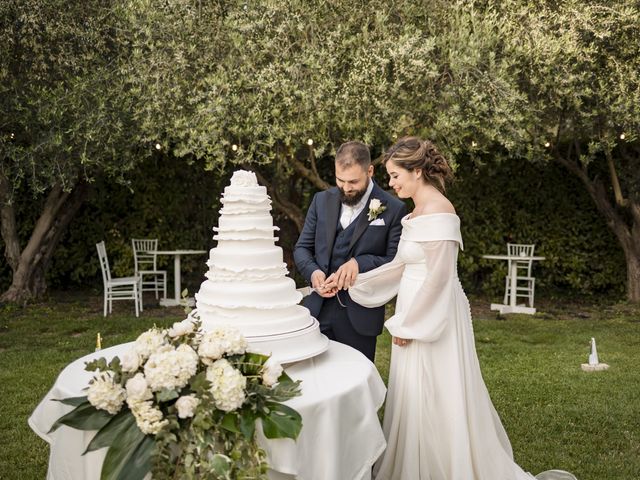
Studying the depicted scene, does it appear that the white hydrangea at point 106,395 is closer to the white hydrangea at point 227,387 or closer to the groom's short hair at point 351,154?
the white hydrangea at point 227,387

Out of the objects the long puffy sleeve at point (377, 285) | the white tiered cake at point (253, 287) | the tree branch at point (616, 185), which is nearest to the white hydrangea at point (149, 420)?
the white tiered cake at point (253, 287)

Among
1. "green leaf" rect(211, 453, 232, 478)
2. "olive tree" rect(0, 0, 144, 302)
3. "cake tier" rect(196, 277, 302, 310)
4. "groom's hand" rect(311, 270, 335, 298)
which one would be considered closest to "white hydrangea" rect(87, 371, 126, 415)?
"green leaf" rect(211, 453, 232, 478)

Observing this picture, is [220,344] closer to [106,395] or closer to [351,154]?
[106,395]

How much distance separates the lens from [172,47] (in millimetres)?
8211

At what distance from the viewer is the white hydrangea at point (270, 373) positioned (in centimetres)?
251

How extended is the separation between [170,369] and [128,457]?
0.36m

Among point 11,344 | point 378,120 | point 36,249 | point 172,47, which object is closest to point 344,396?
point 378,120

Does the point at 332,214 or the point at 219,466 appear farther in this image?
the point at 332,214

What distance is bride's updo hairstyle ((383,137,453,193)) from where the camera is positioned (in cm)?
379

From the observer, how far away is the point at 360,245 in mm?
4320

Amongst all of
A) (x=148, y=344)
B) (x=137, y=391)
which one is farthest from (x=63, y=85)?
(x=137, y=391)

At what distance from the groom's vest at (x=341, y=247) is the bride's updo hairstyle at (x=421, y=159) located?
2.22 feet

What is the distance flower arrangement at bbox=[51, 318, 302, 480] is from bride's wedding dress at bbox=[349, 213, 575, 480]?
4.61 ft

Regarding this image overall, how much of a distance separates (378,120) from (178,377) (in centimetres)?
630
